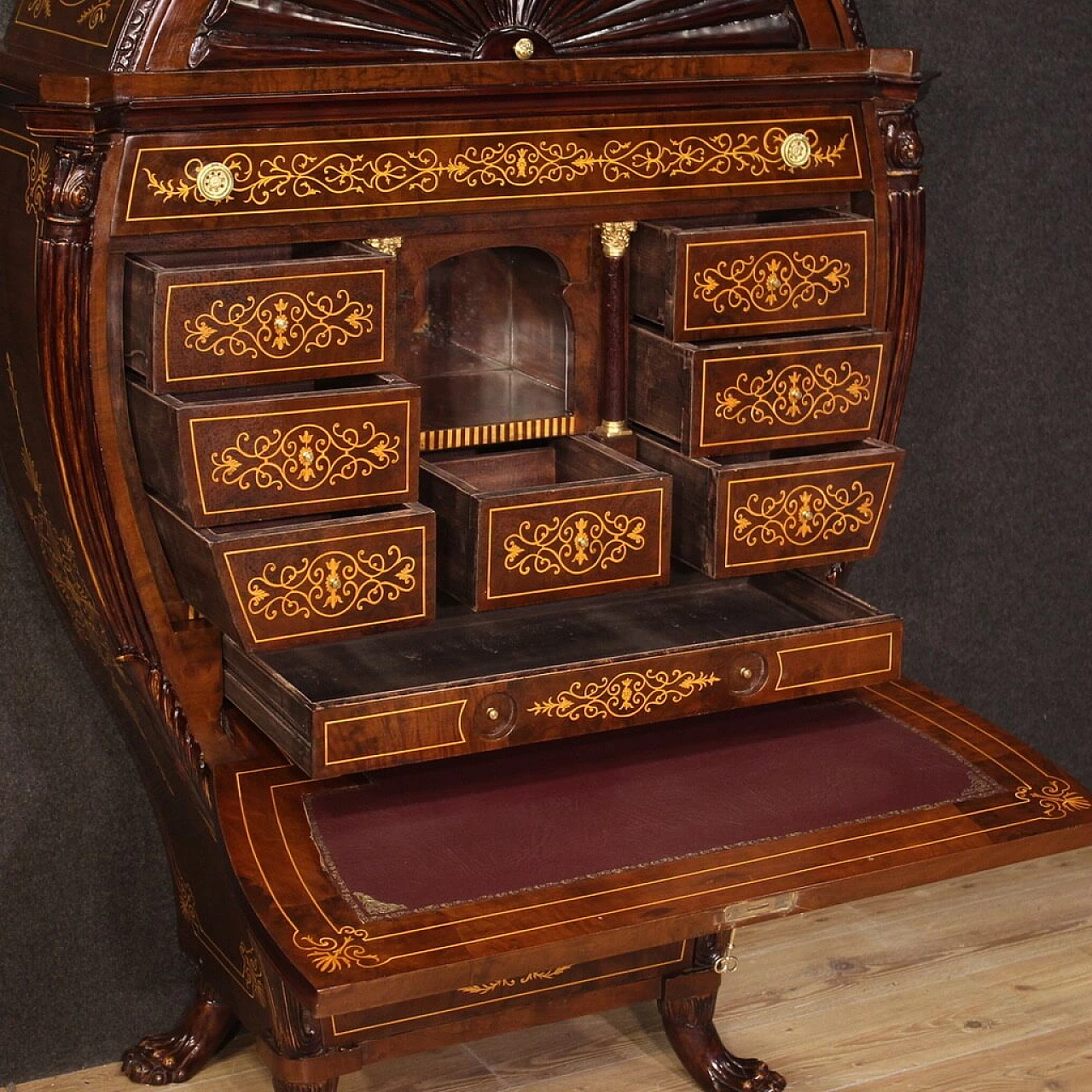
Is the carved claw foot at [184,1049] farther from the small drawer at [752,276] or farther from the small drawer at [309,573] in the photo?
the small drawer at [752,276]

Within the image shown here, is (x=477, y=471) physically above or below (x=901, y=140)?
below

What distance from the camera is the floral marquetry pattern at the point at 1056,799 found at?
2.02 metres

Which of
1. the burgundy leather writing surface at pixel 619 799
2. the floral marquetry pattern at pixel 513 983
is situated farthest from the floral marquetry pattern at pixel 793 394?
the floral marquetry pattern at pixel 513 983

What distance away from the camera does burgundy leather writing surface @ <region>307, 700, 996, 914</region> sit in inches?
74.5

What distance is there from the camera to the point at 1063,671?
3.24 metres

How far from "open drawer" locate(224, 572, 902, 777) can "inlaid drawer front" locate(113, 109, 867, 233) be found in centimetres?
50

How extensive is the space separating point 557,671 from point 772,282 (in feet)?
1.71

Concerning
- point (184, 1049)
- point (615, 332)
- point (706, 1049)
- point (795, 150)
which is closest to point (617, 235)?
point (615, 332)

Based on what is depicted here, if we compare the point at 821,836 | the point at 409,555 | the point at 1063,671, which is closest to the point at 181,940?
the point at 409,555

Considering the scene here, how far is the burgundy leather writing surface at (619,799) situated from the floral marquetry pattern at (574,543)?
23cm

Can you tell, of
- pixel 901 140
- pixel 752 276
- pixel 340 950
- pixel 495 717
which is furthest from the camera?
pixel 901 140

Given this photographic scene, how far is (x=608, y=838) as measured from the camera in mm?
1951

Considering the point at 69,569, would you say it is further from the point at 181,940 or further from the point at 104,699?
the point at 181,940

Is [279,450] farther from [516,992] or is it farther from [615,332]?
[516,992]
